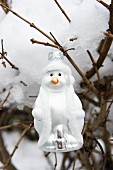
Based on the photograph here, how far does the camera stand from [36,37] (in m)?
1.38

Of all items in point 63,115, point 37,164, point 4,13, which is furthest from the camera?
point 37,164

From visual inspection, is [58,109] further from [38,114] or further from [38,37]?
[38,37]

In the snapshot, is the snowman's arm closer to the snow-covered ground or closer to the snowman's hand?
the snowman's hand

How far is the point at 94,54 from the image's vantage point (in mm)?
1361

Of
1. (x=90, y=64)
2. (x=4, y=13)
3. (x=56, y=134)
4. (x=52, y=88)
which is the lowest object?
(x=56, y=134)

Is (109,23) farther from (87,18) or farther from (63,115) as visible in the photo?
(63,115)

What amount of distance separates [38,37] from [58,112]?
1.42 feet

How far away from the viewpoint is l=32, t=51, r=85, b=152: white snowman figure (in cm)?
103

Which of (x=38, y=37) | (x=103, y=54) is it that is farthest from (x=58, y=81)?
(x=38, y=37)

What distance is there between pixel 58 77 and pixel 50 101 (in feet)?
0.23

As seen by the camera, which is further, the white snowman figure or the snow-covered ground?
the snow-covered ground

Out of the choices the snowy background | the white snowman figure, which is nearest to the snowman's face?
the white snowman figure

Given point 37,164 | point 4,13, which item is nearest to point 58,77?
point 4,13

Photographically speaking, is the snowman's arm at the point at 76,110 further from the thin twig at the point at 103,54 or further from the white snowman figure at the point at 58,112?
the thin twig at the point at 103,54
